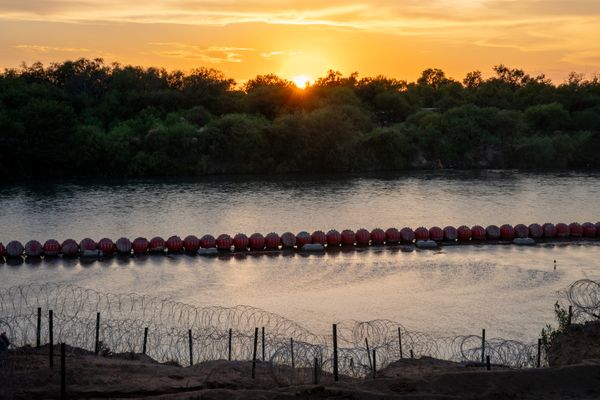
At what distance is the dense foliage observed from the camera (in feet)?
290

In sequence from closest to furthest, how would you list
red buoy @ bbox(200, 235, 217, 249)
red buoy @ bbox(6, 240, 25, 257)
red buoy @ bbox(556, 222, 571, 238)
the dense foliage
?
red buoy @ bbox(6, 240, 25, 257) < red buoy @ bbox(200, 235, 217, 249) < red buoy @ bbox(556, 222, 571, 238) < the dense foliage

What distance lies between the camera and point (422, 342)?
90.6 ft

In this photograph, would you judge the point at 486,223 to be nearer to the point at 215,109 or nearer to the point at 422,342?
the point at 422,342

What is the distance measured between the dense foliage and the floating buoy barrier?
43.7 m

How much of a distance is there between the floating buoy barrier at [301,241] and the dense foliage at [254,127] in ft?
143

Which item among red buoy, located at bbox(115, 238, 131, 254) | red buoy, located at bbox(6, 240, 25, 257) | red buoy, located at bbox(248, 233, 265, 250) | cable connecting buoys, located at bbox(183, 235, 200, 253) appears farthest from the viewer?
red buoy, located at bbox(248, 233, 265, 250)

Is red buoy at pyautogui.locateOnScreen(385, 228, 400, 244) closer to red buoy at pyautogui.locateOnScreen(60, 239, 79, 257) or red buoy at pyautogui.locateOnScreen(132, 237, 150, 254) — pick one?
red buoy at pyautogui.locateOnScreen(132, 237, 150, 254)

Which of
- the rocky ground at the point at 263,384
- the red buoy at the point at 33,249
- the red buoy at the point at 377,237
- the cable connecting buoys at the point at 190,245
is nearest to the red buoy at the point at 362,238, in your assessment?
the red buoy at the point at 377,237

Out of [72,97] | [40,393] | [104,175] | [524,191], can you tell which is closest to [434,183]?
[524,191]

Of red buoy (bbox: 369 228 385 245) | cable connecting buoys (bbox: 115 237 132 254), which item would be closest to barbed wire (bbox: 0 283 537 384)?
cable connecting buoys (bbox: 115 237 132 254)

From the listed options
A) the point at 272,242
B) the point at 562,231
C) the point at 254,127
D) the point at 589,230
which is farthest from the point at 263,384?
the point at 254,127

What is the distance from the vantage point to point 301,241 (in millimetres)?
45375

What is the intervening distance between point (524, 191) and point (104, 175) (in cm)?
4670

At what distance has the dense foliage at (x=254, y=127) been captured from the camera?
8844 centimetres
